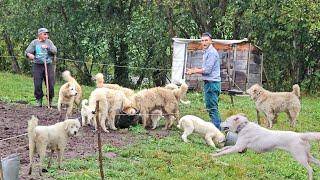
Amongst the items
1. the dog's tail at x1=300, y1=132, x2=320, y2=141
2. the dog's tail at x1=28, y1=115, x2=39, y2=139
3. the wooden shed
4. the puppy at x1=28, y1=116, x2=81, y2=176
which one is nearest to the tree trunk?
the wooden shed

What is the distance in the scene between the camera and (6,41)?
29.8 metres

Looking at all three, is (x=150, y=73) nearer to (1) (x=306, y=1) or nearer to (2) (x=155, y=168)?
(1) (x=306, y=1)

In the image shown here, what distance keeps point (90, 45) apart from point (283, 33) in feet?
27.3

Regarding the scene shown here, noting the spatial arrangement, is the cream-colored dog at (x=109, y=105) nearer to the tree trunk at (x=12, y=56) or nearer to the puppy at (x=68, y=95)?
the puppy at (x=68, y=95)

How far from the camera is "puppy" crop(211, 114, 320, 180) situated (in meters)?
7.88

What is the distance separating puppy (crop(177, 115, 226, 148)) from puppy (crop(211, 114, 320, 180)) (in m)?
2.07

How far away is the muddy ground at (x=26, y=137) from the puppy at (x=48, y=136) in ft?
1.11

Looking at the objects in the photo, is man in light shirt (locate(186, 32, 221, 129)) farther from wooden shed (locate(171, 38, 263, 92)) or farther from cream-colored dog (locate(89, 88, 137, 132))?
wooden shed (locate(171, 38, 263, 92))

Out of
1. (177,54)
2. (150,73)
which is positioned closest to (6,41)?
(150,73)

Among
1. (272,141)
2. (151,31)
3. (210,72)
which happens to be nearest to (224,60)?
(151,31)

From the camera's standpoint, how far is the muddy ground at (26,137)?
8750mm

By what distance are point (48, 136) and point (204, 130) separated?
368 centimetres

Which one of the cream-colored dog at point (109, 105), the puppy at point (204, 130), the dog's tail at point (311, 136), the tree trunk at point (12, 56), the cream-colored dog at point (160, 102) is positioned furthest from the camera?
the tree trunk at point (12, 56)

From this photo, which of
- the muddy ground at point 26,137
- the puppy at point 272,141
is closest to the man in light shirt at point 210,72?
the muddy ground at point 26,137
